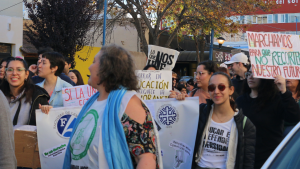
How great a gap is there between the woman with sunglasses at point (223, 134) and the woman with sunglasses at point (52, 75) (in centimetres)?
227

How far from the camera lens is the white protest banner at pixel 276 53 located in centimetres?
447

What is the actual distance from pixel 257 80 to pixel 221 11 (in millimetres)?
10421

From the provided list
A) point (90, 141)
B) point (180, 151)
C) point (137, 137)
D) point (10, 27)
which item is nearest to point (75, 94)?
point (180, 151)

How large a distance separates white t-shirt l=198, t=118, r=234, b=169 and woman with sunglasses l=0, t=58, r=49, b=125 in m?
2.01

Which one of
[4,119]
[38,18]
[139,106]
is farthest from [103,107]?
[38,18]

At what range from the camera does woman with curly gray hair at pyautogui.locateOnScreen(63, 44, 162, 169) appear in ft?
7.12

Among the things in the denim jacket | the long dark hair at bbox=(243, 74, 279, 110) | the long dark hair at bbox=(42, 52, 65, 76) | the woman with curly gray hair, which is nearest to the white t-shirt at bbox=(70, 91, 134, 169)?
the woman with curly gray hair

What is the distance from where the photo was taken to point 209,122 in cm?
337

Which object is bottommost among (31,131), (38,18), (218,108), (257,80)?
(31,131)

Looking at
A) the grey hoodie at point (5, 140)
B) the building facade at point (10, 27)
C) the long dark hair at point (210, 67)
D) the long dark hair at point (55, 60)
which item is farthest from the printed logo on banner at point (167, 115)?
the building facade at point (10, 27)

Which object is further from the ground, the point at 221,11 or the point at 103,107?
the point at 221,11

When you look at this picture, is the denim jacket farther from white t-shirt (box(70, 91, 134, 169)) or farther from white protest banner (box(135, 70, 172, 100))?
white t-shirt (box(70, 91, 134, 169))

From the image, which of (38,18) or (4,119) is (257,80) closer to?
(4,119)

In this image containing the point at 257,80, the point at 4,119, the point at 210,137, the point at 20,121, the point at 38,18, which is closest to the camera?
the point at 4,119
